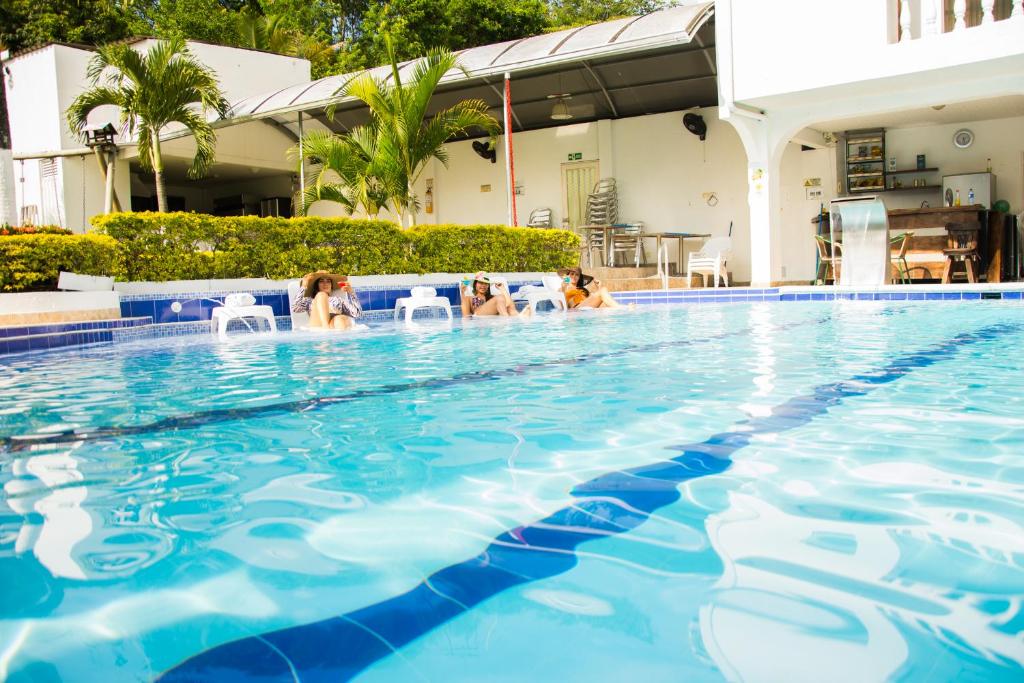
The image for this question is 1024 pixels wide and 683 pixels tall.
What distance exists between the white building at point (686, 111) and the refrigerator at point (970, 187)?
33cm

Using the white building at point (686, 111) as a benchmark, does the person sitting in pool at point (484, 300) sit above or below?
below

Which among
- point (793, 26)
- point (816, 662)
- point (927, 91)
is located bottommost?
point (816, 662)

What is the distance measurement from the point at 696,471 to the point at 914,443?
92 cm

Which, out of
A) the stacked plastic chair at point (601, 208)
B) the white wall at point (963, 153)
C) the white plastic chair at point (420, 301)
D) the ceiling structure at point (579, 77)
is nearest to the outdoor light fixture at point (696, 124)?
the ceiling structure at point (579, 77)

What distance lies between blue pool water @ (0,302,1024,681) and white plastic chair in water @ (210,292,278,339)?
4117mm

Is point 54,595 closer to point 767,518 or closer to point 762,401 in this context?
point 767,518

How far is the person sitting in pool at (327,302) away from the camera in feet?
29.2

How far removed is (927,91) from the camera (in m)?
11.3

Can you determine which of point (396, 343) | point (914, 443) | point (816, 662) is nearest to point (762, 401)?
point (914, 443)

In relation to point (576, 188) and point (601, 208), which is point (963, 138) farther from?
point (576, 188)

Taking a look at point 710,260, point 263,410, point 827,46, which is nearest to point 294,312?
point 263,410

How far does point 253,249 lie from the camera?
9797 mm

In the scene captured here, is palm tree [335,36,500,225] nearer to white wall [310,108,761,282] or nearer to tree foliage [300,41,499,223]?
tree foliage [300,41,499,223]

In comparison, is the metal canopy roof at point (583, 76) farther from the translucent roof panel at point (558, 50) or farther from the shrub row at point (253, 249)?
the shrub row at point (253, 249)
